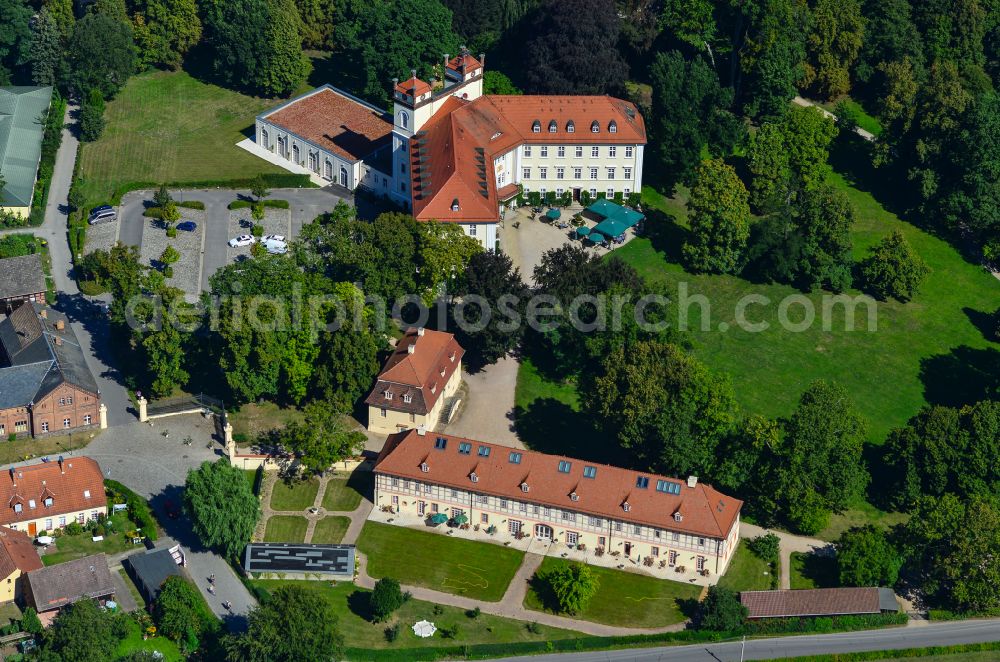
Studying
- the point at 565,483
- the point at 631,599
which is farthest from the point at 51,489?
the point at 631,599

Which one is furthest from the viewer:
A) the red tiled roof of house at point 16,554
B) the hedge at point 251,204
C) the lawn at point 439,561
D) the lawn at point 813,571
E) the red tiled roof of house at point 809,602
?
the hedge at point 251,204

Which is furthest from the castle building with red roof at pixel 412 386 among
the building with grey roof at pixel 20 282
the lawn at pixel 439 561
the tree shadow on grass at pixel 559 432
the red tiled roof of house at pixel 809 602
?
the building with grey roof at pixel 20 282

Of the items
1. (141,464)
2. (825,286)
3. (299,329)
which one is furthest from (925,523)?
(141,464)

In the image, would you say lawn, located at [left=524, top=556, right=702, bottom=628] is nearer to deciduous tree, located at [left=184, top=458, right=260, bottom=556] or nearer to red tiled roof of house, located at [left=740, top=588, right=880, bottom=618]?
red tiled roof of house, located at [left=740, top=588, right=880, bottom=618]

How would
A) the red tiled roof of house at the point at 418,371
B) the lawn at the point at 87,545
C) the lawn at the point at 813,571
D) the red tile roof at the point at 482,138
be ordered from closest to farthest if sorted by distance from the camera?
1. the lawn at the point at 87,545
2. the lawn at the point at 813,571
3. the red tiled roof of house at the point at 418,371
4. the red tile roof at the point at 482,138

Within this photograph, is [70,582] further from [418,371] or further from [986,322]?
[986,322]

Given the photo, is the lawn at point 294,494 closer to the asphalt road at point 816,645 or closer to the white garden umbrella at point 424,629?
the white garden umbrella at point 424,629

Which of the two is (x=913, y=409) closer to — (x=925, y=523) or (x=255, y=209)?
(x=925, y=523)
